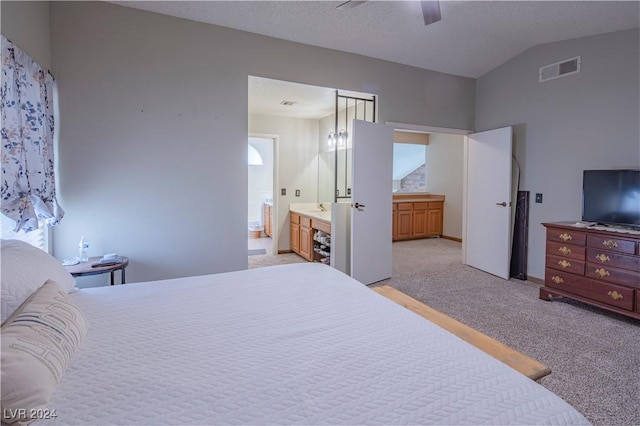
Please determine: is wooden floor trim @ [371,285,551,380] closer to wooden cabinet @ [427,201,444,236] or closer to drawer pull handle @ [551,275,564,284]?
drawer pull handle @ [551,275,564,284]

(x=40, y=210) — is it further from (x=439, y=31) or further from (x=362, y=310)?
(x=439, y=31)

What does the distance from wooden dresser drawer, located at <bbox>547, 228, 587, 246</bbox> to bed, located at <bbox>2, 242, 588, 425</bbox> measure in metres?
2.69

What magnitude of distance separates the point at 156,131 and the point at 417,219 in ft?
18.5

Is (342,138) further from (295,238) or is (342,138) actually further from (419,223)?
(419,223)

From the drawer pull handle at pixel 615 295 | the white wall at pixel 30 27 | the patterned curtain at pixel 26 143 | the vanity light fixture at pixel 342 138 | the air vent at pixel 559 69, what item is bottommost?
the drawer pull handle at pixel 615 295

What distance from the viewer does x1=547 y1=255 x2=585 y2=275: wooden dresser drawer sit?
10.5ft

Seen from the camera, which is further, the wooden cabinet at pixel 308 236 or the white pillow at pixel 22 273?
the wooden cabinet at pixel 308 236

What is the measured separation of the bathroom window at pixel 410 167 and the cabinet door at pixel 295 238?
3455 millimetres

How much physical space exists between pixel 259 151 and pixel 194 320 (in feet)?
24.0

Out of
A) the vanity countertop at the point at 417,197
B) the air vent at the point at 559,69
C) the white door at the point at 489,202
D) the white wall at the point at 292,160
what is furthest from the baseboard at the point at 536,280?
the white wall at the point at 292,160

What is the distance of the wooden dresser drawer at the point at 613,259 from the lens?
280 cm

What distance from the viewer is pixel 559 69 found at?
377 cm

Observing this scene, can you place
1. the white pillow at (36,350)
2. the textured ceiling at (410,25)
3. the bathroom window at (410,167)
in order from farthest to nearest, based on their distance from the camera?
the bathroom window at (410,167), the textured ceiling at (410,25), the white pillow at (36,350)

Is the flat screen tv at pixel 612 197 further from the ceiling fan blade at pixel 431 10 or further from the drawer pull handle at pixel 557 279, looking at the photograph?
the ceiling fan blade at pixel 431 10
